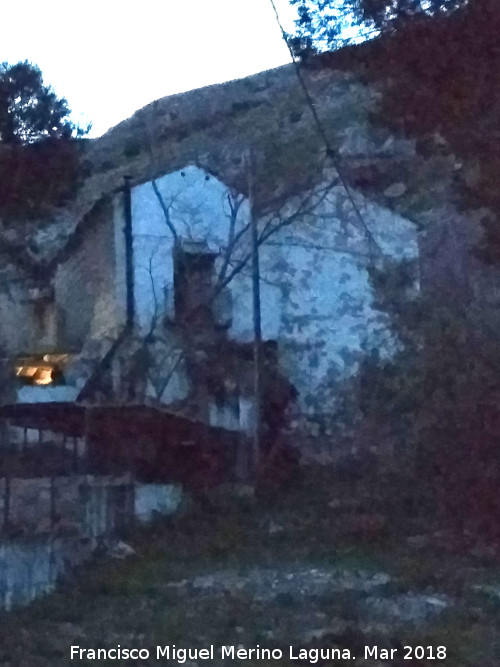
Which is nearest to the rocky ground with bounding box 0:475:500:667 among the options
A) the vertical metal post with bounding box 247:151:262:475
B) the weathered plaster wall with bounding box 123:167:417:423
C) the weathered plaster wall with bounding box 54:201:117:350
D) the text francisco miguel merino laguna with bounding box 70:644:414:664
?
the text francisco miguel merino laguna with bounding box 70:644:414:664

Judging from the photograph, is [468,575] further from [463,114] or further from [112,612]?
[463,114]

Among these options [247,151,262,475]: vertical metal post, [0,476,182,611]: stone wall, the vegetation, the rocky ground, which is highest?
the vegetation

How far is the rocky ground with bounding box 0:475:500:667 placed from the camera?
8.40 m

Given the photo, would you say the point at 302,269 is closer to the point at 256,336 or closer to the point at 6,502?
the point at 256,336

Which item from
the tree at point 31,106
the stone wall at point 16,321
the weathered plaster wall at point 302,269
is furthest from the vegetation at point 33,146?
the stone wall at point 16,321

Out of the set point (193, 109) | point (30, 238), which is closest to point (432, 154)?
point (30, 238)

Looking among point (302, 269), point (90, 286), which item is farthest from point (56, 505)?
point (90, 286)

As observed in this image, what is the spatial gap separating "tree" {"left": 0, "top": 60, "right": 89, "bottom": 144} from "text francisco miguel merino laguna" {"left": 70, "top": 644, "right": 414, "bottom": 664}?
308 inches

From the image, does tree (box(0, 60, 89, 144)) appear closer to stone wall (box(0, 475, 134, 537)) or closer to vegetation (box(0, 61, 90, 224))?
vegetation (box(0, 61, 90, 224))

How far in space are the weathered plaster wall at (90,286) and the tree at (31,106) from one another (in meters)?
5.21

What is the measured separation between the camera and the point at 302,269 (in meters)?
20.9

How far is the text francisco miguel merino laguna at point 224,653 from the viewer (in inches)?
313

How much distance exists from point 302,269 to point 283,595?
11006 millimetres

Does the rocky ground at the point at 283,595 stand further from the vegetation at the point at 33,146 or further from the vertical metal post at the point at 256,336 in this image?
the vegetation at the point at 33,146
